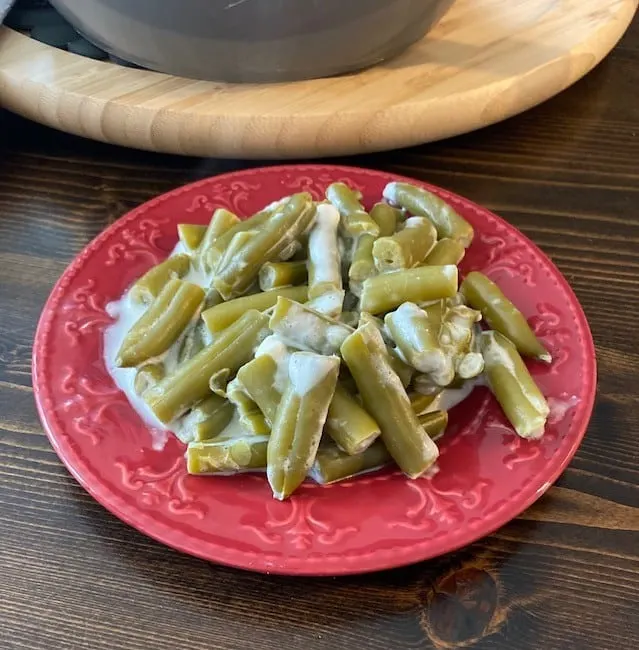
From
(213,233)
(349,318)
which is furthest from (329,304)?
(213,233)

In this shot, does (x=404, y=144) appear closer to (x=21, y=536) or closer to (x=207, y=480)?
(x=207, y=480)

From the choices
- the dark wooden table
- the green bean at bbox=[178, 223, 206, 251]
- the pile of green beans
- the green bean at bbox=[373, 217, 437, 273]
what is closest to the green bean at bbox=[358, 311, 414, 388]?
the pile of green beans

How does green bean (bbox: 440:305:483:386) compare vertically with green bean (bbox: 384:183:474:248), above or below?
below

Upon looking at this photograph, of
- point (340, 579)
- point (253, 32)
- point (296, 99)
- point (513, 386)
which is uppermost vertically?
point (253, 32)

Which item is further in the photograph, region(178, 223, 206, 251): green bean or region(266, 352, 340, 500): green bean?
region(178, 223, 206, 251): green bean

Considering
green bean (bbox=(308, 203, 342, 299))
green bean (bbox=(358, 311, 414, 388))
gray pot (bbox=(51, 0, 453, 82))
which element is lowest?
green bean (bbox=(358, 311, 414, 388))

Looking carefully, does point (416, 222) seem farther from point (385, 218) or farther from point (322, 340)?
point (322, 340)

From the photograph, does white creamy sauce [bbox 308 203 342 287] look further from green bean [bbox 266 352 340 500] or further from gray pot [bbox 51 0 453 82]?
gray pot [bbox 51 0 453 82]
